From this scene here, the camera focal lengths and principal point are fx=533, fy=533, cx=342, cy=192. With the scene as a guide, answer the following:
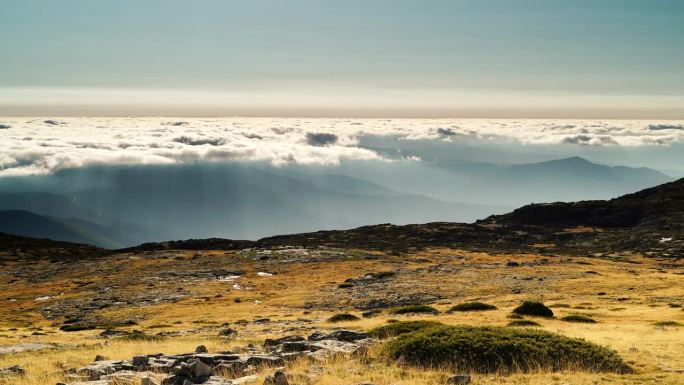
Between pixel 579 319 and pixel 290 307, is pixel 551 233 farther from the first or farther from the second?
pixel 579 319

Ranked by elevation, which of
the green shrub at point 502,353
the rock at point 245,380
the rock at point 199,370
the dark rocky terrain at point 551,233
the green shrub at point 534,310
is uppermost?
the rock at point 199,370

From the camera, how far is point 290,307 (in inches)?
2618

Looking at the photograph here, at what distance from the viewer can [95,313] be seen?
2808 inches

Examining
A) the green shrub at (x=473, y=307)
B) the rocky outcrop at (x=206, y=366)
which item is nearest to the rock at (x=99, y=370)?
the rocky outcrop at (x=206, y=366)

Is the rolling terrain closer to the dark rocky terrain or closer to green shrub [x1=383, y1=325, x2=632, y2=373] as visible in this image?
green shrub [x1=383, y1=325, x2=632, y2=373]

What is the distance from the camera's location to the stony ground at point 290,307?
19891 mm

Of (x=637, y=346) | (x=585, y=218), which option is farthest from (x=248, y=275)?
(x=585, y=218)

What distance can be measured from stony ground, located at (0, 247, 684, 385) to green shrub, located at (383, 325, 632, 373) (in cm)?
97

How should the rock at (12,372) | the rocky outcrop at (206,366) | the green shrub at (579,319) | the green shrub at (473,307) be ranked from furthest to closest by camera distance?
the green shrub at (473,307)
the green shrub at (579,319)
the rock at (12,372)
the rocky outcrop at (206,366)

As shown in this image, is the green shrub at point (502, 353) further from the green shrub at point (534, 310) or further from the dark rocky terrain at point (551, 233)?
the dark rocky terrain at point (551, 233)

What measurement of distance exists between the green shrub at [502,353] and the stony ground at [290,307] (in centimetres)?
97

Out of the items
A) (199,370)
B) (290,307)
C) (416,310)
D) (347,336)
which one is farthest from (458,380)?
(290,307)

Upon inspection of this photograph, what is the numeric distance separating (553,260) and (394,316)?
2801 inches

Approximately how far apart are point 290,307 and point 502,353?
48.5 meters
